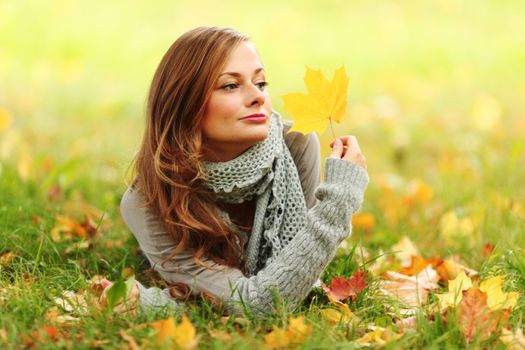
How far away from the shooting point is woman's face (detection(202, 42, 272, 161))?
7.73ft

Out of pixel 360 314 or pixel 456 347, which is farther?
pixel 360 314

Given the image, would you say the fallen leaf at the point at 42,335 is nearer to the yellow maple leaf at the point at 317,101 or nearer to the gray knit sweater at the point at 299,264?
the gray knit sweater at the point at 299,264

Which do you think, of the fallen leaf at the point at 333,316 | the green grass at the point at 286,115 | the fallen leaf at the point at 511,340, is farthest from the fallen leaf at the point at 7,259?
the fallen leaf at the point at 511,340

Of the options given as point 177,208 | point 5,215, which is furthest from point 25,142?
point 177,208

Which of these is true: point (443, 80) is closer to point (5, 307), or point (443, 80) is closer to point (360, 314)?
point (360, 314)

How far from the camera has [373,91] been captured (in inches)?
258

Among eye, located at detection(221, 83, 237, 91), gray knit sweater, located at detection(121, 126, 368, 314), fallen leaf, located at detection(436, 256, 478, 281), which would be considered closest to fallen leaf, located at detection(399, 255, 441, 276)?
fallen leaf, located at detection(436, 256, 478, 281)

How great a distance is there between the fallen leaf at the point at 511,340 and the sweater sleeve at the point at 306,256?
1.69 feet

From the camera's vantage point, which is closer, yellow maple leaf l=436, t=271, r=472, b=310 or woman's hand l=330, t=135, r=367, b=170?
yellow maple leaf l=436, t=271, r=472, b=310

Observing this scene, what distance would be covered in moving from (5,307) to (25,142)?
9.27 ft

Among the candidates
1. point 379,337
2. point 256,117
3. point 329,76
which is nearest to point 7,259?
point 256,117

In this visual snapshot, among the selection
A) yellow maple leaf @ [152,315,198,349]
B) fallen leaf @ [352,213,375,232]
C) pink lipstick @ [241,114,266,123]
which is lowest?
fallen leaf @ [352,213,375,232]

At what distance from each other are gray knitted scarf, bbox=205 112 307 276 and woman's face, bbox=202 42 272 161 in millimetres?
72

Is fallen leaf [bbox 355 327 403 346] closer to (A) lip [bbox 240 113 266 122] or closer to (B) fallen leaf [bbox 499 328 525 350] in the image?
(B) fallen leaf [bbox 499 328 525 350]
